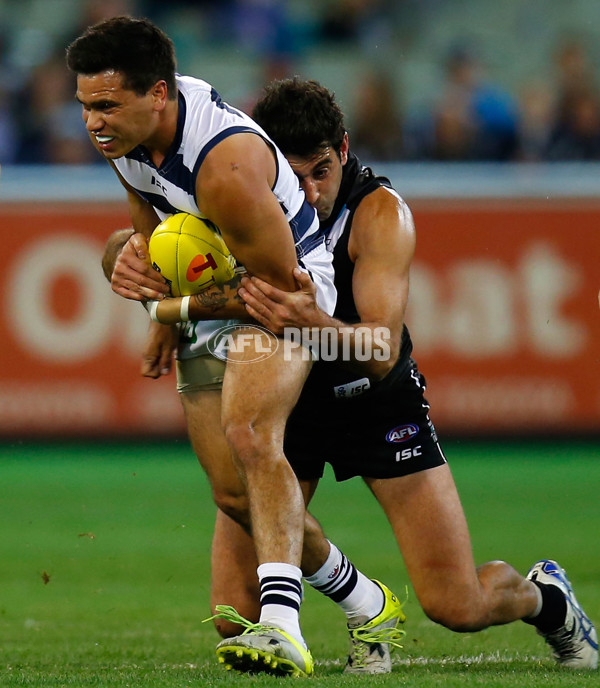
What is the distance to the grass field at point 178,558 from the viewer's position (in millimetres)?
5102

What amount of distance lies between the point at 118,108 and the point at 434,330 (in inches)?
300

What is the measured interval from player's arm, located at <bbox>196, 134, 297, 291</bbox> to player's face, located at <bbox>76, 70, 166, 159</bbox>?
0.29 metres

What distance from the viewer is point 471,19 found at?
→ 15.9 metres

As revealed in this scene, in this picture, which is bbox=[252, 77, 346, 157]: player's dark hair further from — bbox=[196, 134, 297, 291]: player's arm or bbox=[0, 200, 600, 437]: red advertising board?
bbox=[0, 200, 600, 437]: red advertising board

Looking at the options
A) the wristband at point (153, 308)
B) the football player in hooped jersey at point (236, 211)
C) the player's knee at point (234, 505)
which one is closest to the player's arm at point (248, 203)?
the football player in hooped jersey at point (236, 211)

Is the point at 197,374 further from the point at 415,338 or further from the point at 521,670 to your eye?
the point at 415,338

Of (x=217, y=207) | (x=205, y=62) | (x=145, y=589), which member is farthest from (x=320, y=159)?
(x=205, y=62)

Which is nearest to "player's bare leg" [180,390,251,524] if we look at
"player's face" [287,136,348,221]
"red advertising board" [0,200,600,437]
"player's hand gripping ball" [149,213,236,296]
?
"player's hand gripping ball" [149,213,236,296]

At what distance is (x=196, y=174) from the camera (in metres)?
4.75

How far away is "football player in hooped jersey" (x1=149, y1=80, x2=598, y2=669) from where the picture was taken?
17.5ft

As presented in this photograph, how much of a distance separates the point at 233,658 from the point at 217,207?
1.56m

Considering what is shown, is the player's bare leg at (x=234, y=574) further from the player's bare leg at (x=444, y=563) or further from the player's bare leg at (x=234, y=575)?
the player's bare leg at (x=444, y=563)

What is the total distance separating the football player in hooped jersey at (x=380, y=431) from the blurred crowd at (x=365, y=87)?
299 inches

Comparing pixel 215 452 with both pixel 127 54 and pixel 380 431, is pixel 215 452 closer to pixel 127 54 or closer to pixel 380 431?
pixel 380 431
